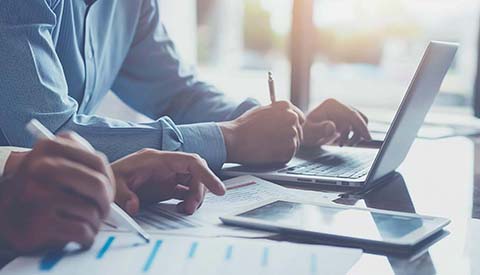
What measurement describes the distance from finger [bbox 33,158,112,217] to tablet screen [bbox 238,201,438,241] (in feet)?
0.71

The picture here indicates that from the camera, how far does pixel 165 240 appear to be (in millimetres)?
709

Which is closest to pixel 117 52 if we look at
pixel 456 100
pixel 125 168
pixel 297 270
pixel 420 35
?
pixel 125 168

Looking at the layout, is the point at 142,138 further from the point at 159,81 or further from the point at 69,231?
the point at 159,81

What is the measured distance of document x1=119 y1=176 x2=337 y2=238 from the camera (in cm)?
74

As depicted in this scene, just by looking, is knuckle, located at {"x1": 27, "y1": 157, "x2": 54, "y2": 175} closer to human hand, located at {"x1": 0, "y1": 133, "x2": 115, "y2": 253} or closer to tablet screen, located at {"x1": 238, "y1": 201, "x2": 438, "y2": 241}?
human hand, located at {"x1": 0, "y1": 133, "x2": 115, "y2": 253}

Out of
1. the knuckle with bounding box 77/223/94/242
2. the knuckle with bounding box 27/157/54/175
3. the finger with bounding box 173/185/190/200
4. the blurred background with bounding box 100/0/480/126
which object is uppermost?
the knuckle with bounding box 27/157/54/175

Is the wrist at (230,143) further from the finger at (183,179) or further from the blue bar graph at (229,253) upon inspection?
the blue bar graph at (229,253)

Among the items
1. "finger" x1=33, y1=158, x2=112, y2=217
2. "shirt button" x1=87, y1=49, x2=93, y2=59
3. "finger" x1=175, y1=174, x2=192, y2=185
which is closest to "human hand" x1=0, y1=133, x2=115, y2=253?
"finger" x1=33, y1=158, x2=112, y2=217

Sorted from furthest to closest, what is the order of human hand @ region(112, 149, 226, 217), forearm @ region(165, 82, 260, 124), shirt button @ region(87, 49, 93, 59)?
forearm @ region(165, 82, 260, 124), shirt button @ region(87, 49, 93, 59), human hand @ region(112, 149, 226, 217)

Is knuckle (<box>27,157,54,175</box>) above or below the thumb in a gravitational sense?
above

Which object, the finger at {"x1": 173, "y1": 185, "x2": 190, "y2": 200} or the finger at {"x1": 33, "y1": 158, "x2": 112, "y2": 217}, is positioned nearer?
the finger at {"x1": 33, "y1": 158, "x2": 112, "y2": 217}

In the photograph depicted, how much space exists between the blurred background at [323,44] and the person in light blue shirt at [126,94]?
0.17 meters

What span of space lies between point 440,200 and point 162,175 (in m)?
0.40

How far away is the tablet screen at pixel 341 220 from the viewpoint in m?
0.73
